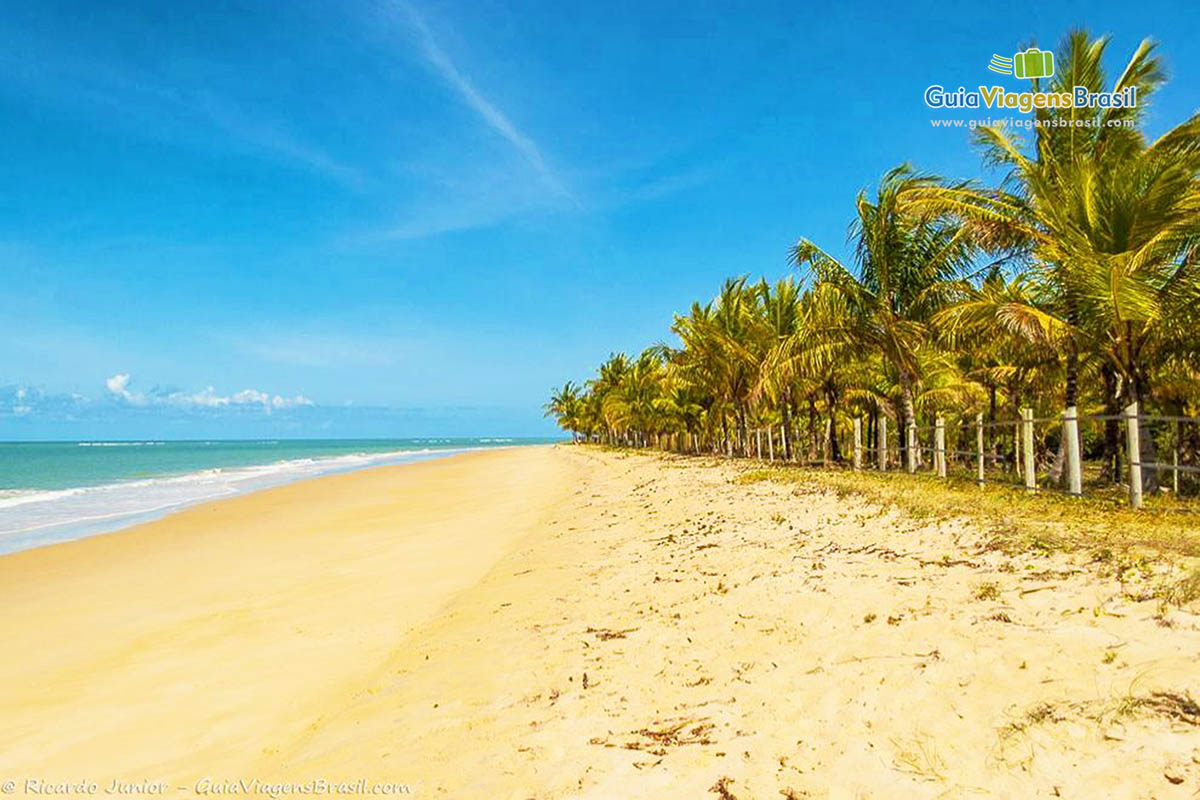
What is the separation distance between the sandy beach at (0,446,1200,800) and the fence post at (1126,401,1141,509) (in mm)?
2792

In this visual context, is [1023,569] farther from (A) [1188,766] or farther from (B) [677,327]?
(B) [677,327]

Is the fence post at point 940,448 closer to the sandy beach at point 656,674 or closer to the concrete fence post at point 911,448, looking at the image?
the concrete fence post at point 911,448

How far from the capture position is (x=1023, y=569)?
Result: 5.40m

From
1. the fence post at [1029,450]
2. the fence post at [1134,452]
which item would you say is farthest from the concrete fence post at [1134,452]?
the fence post at [1029,450]

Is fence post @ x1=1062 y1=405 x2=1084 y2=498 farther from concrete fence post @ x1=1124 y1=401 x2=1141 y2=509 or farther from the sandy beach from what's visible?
the sandy beach

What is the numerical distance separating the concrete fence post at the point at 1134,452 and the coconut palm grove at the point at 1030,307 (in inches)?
2.1

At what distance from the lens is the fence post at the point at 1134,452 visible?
808 cm

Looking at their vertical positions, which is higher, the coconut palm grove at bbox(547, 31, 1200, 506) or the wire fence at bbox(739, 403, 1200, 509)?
the coconut palm grove at bbox(547, 31, 1200, 506)

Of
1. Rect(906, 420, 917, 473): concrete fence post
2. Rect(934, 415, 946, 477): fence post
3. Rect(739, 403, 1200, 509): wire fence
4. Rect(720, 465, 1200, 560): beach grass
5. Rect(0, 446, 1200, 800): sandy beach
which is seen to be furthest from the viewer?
Rect(906, 420, 917, 473): concrete fence post

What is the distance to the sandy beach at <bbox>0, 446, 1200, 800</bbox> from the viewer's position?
3361 millimetres

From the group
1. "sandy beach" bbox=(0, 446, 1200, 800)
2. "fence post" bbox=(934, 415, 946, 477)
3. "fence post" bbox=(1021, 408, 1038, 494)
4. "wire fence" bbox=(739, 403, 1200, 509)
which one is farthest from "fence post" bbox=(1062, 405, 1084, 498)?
"fence post" bbox=(934, 415, 946, 477)

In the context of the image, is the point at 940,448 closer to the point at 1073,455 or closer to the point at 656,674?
the point at 1073,455

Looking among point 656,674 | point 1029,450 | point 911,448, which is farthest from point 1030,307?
point 656,674

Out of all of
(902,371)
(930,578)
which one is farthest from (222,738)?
(902,371)
